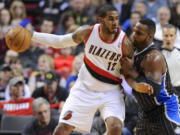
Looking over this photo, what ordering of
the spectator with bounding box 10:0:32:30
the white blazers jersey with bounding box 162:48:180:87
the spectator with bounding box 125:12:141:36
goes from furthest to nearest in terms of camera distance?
the spectator with bounding box 10:0:32:30, the spectator with bounding box 125:12:141:36, the white blazers jersey with bounding box 162:48:180:87

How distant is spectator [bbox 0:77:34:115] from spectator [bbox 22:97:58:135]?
0.90 m

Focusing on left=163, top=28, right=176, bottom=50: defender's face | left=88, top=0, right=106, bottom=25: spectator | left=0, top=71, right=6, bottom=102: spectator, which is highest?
left=163, top=28, right=176, bottom=50: defender's face

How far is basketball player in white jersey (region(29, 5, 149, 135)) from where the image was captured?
198 inches

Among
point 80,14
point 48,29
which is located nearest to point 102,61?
point 48,29

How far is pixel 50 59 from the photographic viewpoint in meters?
8.51

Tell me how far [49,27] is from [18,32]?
4.58 m

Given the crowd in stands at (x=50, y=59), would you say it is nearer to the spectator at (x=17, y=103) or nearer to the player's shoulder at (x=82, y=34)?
the spectator at (x=17, y=103)

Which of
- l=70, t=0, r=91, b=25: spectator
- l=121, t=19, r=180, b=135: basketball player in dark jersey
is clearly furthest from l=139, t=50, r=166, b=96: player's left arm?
l=70, t=0, r=91, b=25: spectator

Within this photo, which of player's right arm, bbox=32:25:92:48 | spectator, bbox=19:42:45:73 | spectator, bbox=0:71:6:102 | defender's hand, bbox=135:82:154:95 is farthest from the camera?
spectator, bbox=19:42:45:73

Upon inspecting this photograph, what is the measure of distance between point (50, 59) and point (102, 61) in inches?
139

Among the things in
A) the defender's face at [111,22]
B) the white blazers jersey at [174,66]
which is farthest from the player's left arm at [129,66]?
the white blazers jersey at [174,66]

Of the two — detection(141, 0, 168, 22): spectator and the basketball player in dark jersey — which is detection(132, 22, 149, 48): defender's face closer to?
the basketball player in dark jersey

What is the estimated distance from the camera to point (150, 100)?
16.5 feet

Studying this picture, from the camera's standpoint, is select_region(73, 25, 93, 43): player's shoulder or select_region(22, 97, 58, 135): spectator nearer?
select_region(73, 25, 93, 43): player's shoulder
